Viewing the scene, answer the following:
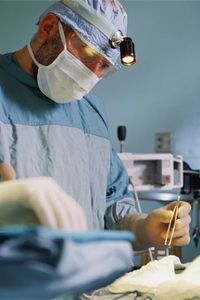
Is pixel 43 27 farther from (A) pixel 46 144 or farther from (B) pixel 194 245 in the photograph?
(B) pixel 194 245

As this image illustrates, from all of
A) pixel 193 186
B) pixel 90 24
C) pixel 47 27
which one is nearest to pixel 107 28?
pixel 90 24

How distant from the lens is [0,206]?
18.6 inches

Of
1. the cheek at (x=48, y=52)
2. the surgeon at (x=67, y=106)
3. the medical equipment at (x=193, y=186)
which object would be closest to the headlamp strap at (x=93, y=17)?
the surgeon at (x=67, y=106)

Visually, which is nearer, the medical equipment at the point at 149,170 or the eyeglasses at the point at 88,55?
the eyeglasses at the point at 88,55

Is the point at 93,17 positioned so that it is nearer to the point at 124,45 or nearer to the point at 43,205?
the point at 124,45

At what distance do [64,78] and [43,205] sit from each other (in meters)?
1.00

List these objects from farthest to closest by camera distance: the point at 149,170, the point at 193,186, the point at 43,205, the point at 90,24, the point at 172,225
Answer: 1. the point at 193,186
2. the point at 149,170
3. the point at 90,24
4. the point at 172,225
5. the point at 43,205

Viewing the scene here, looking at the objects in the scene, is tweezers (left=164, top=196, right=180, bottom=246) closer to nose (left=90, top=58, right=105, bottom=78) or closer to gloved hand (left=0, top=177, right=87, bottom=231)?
nose (left=90, top=58, right=105, bottom=78)

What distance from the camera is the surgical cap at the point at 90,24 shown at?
1301mm

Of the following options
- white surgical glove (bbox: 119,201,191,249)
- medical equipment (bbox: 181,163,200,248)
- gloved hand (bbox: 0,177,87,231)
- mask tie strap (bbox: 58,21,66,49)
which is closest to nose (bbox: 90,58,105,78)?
mask tie strap (bbox: 58,21,66,49)

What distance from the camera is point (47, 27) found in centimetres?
134

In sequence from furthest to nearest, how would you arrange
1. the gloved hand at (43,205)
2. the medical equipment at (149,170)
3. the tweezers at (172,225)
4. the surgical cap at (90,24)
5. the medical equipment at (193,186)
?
the medical equipment at (193,186) < the medical equipment at (149,170) < the surgical cap at (90,24) < the tweezers at (172,225) < the gloved hand at (43,205)

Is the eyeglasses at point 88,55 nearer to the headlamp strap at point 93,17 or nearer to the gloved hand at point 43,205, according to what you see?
the headlamp strap at point 93,17

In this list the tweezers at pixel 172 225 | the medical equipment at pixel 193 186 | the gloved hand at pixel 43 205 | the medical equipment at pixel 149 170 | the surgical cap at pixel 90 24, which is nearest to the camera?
the gloved hand at pixel 43 205
